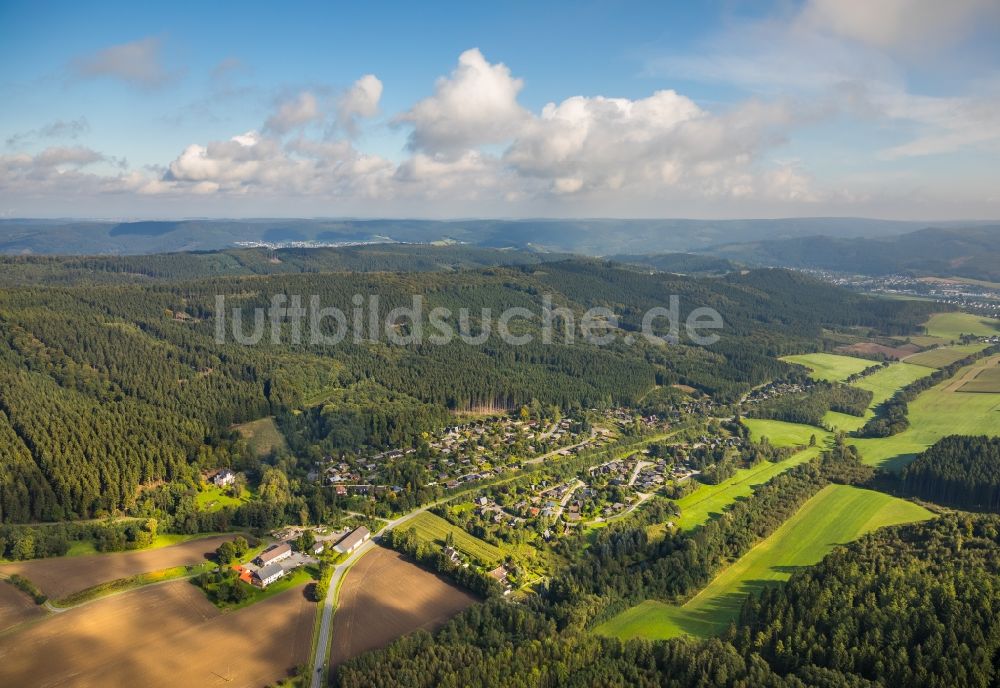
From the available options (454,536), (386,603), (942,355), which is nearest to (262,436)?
(454,536)

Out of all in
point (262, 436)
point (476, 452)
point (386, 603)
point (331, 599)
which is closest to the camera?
point (386, 603)

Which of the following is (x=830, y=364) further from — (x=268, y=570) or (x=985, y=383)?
(x=268, y=570)

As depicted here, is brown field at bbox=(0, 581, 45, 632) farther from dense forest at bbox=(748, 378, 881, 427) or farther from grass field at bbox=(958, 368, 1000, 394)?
grass field at bbox=(958, 368, 1000, 394)

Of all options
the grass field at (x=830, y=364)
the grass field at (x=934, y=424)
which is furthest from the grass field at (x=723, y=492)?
the grass field at (x=830, y=364)

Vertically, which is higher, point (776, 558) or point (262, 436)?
point (262, 436)

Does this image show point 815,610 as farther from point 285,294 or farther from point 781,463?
point 285,294

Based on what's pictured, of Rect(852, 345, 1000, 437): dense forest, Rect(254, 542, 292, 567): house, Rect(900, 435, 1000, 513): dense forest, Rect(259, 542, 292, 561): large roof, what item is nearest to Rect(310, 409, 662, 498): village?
Rect(259, 542, 292, 561): large roof

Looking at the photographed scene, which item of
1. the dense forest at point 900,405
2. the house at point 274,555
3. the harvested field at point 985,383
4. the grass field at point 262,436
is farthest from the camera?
the harvested field at point 985,383

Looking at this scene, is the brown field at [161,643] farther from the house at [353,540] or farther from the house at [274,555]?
the house at [353,540]
